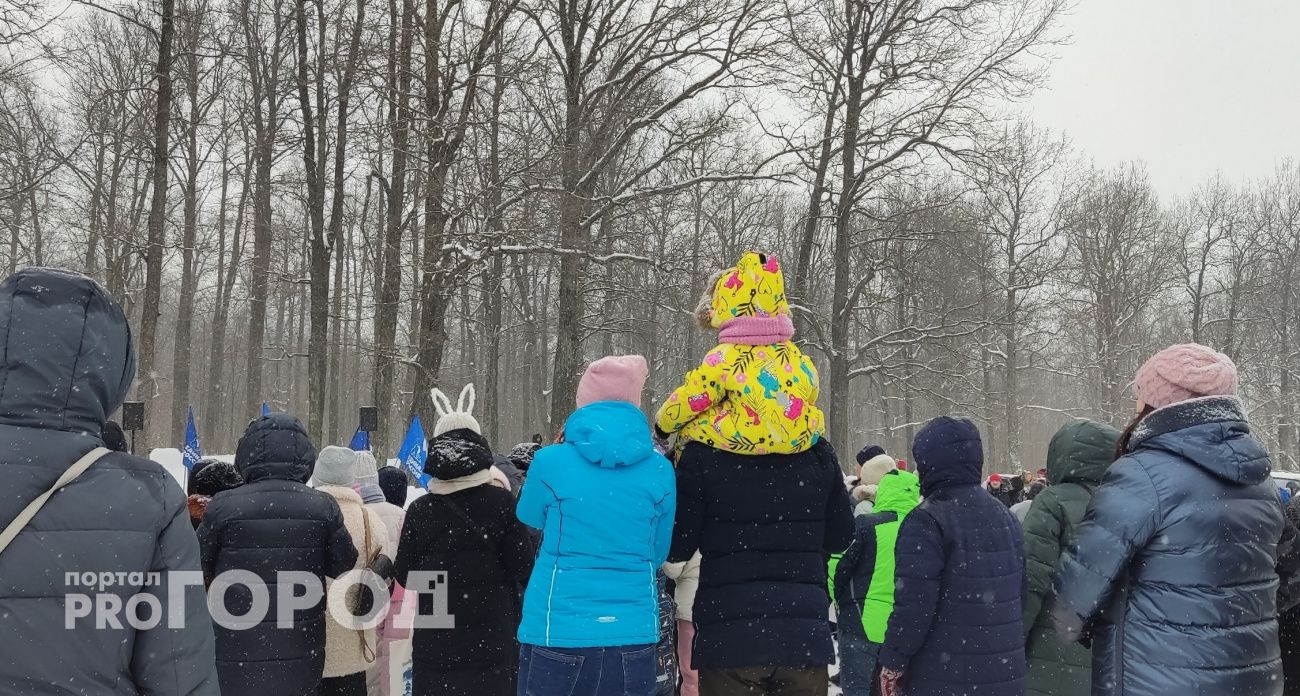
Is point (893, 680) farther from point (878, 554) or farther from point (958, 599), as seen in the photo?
point (878, 554)

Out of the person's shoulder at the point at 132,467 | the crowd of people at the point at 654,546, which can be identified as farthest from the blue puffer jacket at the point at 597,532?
the person's shoulder at the point at 132,467

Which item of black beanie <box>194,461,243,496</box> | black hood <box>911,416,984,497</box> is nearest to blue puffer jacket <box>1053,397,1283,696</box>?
black hood <box>911,416,984,497</box>

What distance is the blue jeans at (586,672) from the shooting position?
129 inches

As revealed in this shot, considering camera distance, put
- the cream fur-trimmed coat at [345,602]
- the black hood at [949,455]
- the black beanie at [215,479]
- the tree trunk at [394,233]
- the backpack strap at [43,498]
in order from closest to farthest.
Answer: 1. the backpack strap at [43,498]
2. the black hood at [949,455]
3. the cream fur-trimmed coat at [345,602]
4. the black beanie at [215,479]
5. the tree trunk at [394,233]

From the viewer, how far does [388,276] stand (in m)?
14.4

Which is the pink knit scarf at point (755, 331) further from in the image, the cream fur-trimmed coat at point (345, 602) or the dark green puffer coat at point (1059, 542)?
the cream fur-trimmed coat at point (345, 602)

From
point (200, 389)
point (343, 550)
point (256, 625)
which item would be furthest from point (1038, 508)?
point (200, 389)

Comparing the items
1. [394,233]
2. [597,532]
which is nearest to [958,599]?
[597,532]

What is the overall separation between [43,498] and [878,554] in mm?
4616

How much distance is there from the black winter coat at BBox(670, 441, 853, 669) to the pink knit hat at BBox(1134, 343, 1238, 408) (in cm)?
118

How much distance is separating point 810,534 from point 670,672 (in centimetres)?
211

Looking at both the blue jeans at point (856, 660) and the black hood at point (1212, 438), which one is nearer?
the black hood at point (1212, 438)

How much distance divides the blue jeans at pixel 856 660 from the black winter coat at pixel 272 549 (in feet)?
11.7

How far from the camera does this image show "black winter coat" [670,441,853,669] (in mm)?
3160
